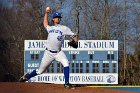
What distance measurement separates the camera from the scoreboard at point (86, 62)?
834 inches

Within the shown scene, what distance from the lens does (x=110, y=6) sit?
32219 millimetres

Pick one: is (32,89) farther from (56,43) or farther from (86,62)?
(86,62)

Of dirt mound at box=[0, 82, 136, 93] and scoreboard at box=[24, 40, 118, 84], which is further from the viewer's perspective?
scoreboard at box=[24, 40, 118, 84]

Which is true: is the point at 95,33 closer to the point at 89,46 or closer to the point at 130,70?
the point at 130,70

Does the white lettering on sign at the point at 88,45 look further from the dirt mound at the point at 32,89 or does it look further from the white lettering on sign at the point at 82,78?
the dirt mound at the point at 32,89

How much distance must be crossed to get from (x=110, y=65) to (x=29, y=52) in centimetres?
403

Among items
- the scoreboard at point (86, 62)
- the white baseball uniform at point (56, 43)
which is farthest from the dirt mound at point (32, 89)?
the scoreboard at point (86, 62)

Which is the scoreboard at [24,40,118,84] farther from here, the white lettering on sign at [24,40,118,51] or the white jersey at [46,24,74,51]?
the white jersey at [46,24,74,51]

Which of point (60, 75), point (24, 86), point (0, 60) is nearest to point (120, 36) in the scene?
point (0, 60)

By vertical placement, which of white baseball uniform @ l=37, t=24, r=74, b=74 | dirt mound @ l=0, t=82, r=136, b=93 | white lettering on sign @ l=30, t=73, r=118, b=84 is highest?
white baseball uniform @ l=37, t=24, r=74, b=74

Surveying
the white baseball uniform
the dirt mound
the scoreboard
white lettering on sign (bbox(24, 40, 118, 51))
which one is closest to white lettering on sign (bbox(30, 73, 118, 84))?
the scoreboard

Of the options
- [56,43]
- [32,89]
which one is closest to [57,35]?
[56,43]

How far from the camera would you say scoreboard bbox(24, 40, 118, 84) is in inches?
834

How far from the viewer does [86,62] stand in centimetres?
2131
